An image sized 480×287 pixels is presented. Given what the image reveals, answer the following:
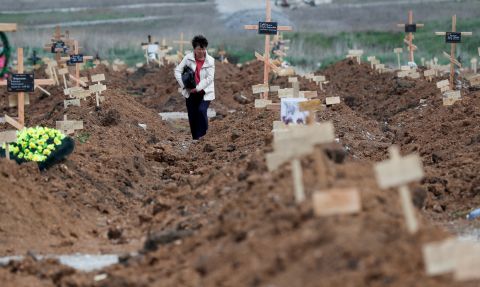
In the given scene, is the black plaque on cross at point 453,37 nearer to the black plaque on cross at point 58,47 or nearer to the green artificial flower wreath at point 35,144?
the black plaque on cross at point 58,47

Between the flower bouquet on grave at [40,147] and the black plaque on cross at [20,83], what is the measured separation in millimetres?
575

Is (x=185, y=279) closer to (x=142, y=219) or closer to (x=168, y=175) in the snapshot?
(x=142, y=219)

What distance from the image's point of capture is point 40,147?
53.4 ft

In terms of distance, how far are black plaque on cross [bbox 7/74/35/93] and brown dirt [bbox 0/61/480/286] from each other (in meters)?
1.13

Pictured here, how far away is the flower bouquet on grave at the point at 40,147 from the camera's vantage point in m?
16.3

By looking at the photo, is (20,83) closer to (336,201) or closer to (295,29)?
(336,201)

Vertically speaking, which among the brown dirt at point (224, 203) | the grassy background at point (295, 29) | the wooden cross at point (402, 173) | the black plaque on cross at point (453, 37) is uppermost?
the wooden cross at point (402, 173)

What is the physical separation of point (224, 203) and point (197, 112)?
9322 millimetres

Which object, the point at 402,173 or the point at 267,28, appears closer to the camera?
the point at 402,173

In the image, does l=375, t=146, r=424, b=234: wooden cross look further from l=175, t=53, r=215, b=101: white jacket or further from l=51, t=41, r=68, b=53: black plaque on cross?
l=51, t=41, r=68, b=53: black plaque on cross

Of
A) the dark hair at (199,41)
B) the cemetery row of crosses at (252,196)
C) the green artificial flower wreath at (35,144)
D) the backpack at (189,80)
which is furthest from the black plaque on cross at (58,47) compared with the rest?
the green artificial flower wreath at (35,144)

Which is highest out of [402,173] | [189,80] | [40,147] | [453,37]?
[402,173]

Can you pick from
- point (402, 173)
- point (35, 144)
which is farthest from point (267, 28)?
point (402, 173)

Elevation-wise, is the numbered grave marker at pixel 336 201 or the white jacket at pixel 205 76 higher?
the numbered grave marker at pixel 336 201
